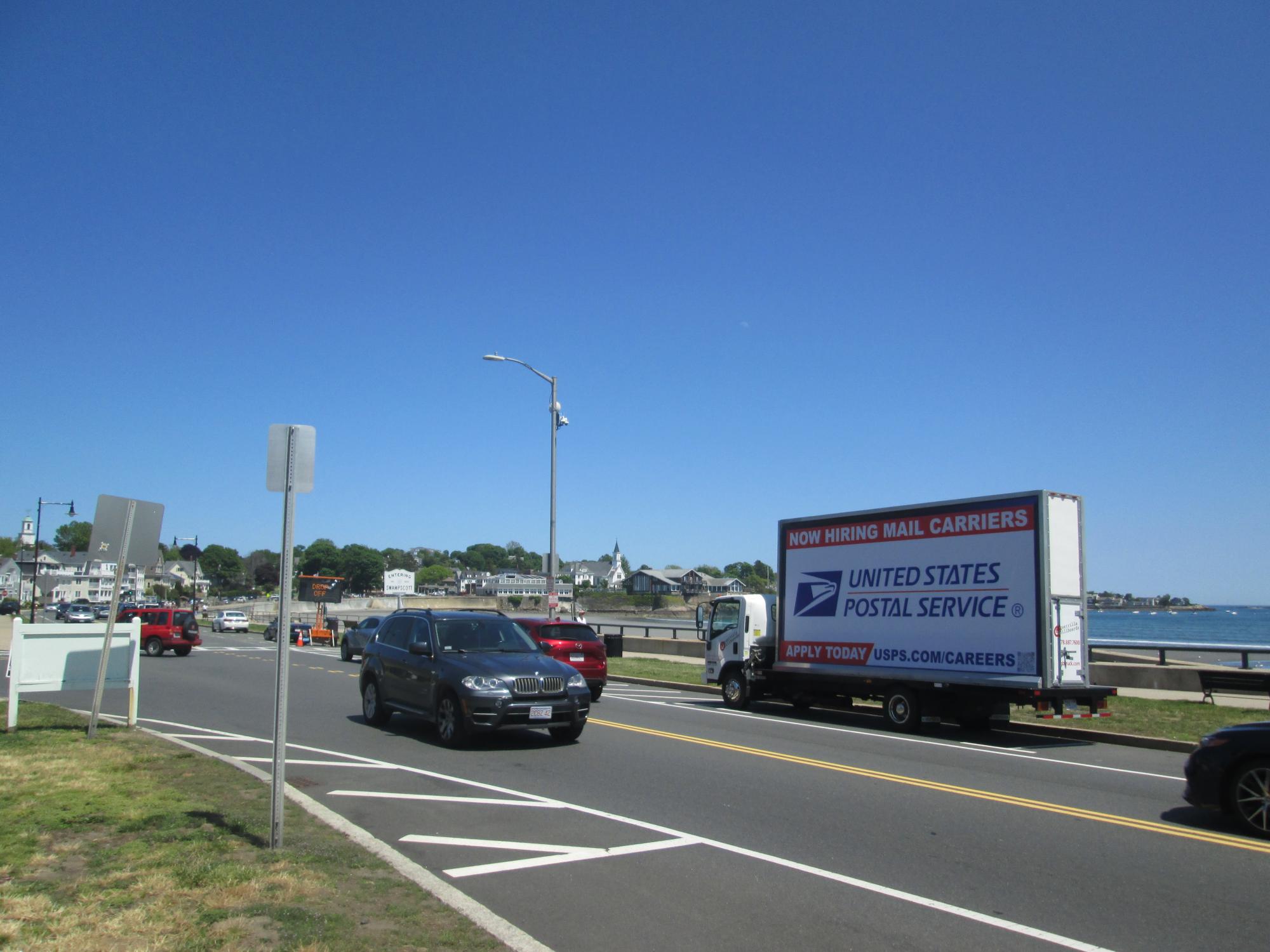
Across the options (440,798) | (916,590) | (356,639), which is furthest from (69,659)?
(356,639)

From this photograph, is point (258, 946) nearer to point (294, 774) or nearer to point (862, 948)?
point (862, 948)

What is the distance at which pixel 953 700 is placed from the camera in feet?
49.0

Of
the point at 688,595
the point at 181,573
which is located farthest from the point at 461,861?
the point at 181,573

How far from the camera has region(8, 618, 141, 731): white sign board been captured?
39.7 feet

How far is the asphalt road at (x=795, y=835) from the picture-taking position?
5605 mm

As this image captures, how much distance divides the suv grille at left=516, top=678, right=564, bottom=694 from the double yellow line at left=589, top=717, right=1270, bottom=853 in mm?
2108

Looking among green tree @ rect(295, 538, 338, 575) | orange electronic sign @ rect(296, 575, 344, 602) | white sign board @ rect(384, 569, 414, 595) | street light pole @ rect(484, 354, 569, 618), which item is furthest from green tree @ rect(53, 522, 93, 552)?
street light pole @ rect(484, 354, 569, 618)

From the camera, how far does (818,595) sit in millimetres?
17250

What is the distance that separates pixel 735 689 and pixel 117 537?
36.9 ft

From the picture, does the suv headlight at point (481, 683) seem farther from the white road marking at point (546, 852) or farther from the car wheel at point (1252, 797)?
the car wheel at point (1252, 797)

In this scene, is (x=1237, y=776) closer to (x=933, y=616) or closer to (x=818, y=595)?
(x=933, y=616)

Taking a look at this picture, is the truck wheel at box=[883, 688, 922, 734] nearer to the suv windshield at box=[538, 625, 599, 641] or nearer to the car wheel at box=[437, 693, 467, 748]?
the suv windshield at box=[538, 625, 599, 641]

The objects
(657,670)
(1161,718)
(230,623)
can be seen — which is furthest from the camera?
(230,623)

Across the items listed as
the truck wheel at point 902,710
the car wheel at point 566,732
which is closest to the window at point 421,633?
the car wheel at point 566,732
